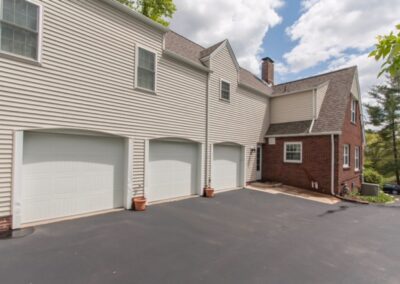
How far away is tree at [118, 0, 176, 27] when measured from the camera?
1431cm

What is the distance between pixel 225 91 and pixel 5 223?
9.70 metres

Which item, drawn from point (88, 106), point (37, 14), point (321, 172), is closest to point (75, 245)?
point (88, 106)

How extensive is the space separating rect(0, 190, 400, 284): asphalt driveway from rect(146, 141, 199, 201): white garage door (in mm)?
1101

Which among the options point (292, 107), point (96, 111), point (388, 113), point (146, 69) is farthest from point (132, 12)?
point (388, 113)

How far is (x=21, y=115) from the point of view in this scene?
5.20 metres

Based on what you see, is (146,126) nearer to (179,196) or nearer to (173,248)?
(179,196)

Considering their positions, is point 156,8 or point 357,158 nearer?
point 156,8

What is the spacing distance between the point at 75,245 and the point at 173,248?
1.99 meters

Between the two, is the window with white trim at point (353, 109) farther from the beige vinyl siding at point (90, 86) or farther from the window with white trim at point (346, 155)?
the beige vinyl siding at point (90, 86)

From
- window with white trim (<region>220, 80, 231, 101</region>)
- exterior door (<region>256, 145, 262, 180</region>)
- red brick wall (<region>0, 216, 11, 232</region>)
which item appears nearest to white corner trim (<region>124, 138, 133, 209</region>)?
red brick wall (<region>0, 216, 11, 232</region>)

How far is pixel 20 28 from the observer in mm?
5238

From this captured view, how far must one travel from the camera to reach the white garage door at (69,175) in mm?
5465

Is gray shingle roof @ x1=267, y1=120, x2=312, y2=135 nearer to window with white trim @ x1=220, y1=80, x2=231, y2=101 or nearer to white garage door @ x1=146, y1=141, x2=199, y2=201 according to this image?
window with white trim @ x1=220, y1=80, x2=231, y2=101

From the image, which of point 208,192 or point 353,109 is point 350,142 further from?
point 208,192
